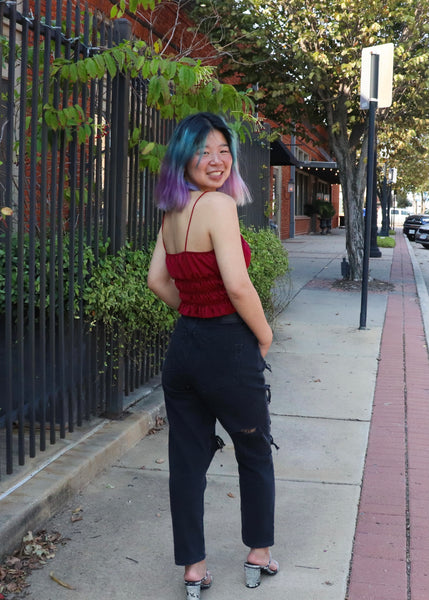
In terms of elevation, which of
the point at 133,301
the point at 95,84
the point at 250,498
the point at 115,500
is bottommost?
the point at 115,500

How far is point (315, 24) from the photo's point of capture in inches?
465

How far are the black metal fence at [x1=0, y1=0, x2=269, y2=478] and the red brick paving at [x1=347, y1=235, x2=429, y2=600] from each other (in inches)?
70.0

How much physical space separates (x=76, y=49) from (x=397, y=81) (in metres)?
8.63

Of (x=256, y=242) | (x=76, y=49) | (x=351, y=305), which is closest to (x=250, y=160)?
(x=256, y=242)

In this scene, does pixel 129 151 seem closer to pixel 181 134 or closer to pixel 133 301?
pixel 133 301

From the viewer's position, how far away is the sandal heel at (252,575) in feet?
10.2

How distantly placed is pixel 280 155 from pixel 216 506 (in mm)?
15501

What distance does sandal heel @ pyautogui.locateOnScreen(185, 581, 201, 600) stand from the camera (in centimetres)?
296

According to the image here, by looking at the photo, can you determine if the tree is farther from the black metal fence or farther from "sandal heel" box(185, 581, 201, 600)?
"sandal heel" box(185, 581, 201, 600)

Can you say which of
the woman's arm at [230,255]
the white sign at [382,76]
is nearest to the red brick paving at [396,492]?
the woman's arm at [230,255]

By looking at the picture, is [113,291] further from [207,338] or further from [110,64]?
[207,338]

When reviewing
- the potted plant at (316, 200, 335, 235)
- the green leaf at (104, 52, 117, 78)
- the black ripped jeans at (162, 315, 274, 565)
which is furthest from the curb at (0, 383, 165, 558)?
the potted plant at (316, 200, 335, 235)

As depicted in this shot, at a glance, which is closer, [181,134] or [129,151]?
[181,134]

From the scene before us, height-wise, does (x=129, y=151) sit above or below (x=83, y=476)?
above
